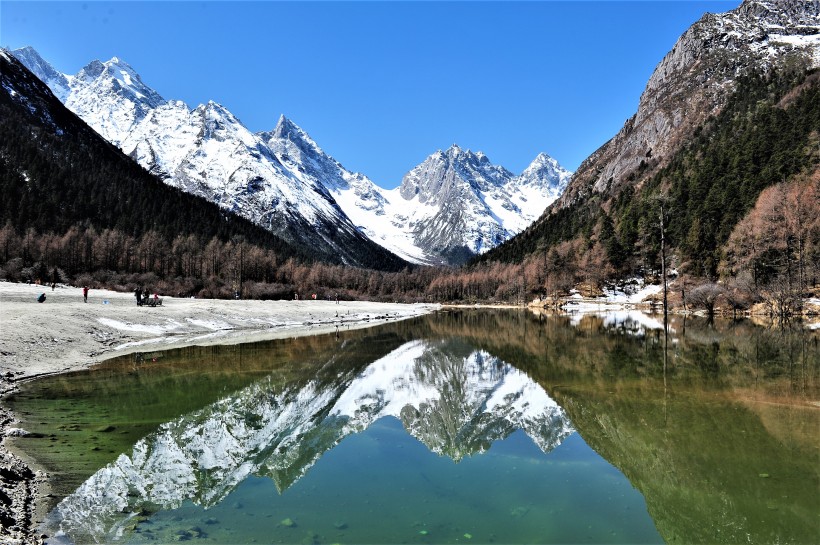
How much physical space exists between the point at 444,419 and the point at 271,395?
629 cm

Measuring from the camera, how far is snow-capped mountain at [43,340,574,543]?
297 inches

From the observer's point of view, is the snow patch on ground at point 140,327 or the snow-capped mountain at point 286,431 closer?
the snow-capped mountain at point 286,431

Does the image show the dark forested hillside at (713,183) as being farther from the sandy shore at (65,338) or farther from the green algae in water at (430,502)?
the green algae in water at (430,502)

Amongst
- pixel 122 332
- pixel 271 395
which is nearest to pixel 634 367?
pixel 271 395

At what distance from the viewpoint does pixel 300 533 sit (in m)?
6.35

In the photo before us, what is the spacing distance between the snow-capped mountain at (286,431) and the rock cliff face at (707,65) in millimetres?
157714

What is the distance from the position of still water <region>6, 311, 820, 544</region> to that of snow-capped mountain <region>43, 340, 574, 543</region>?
0.18 feet

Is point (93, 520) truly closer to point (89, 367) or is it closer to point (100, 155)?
point (89, 367)

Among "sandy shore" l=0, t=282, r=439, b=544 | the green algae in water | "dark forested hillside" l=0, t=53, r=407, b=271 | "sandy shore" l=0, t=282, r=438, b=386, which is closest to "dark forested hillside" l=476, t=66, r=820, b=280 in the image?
"sandy shore" l=0, t=282, r=438, b=386

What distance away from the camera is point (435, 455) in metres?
9.87

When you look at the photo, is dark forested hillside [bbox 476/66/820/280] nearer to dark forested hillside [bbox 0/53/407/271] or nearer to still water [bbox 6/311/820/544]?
still water [bbox 6/311/820/544]

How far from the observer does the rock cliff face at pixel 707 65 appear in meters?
154

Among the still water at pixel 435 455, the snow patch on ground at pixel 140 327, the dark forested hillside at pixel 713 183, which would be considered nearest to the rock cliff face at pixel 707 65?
the dark forested hillside at pixel 713 183

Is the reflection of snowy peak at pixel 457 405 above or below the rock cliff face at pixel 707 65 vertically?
below
